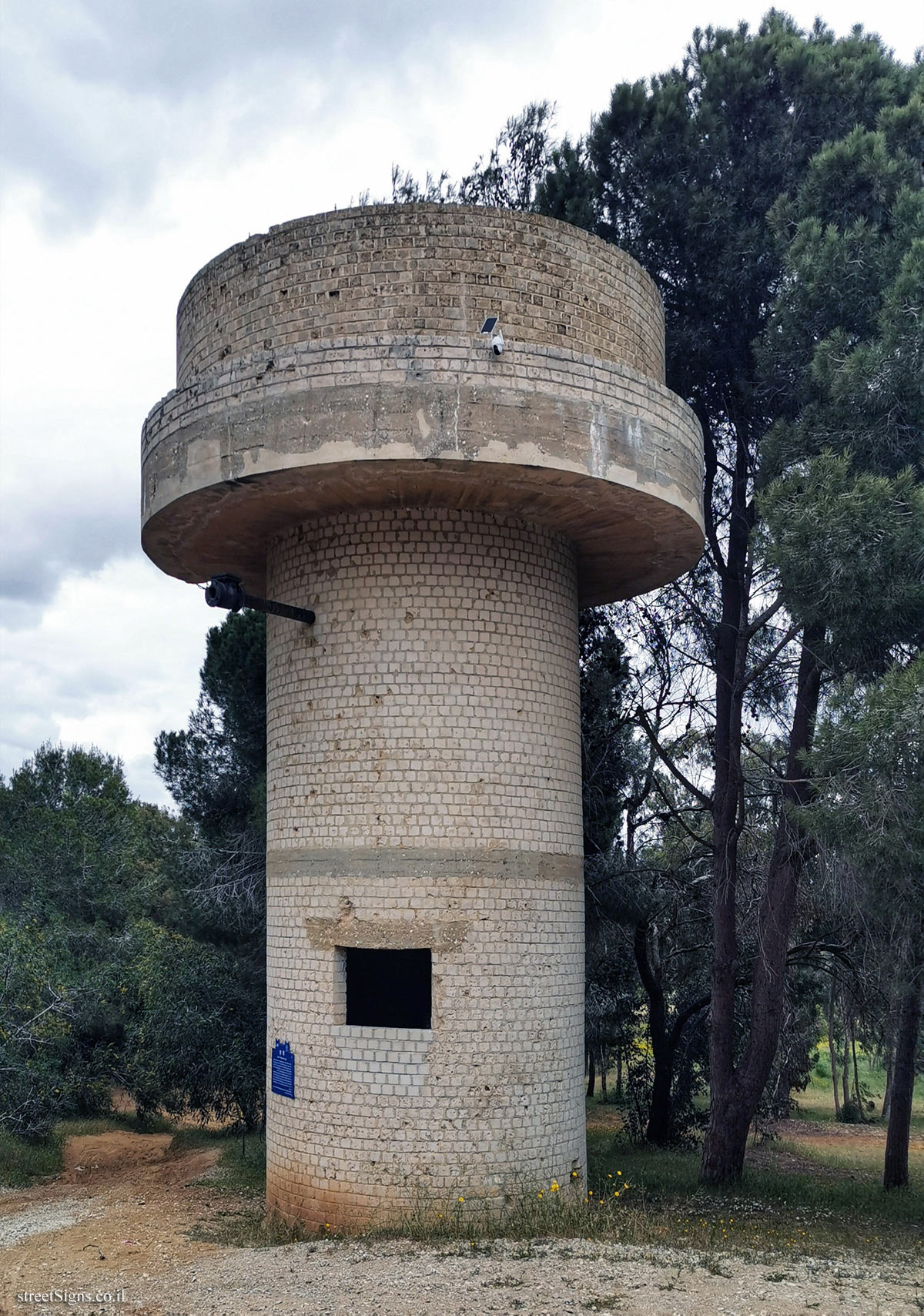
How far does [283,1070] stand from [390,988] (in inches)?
114

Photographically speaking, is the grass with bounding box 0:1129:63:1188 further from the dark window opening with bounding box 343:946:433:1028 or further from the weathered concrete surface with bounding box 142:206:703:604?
the weathered concrete surface with bounding box 142:206:703:604

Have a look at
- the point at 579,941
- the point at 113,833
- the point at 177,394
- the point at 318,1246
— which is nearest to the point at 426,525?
the point at 177,394

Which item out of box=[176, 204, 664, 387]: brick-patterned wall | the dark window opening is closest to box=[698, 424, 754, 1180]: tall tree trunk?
the dark window opening

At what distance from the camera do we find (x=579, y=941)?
11.7 metres

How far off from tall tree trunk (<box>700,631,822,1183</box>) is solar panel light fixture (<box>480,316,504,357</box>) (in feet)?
20.5

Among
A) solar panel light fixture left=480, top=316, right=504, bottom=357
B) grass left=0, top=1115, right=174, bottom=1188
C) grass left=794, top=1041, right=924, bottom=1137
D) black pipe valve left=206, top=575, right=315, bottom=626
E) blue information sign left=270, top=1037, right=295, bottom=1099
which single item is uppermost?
solar panel light fixture left=480, top=316, right=504, bottom=357

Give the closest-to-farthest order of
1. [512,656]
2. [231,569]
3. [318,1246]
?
[318,1246] < [512,656] < [231,569]

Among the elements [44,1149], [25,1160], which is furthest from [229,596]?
[44,1149]

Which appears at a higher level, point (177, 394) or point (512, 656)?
point (177, 394)

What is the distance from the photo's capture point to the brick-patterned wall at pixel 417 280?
1071 centimetres

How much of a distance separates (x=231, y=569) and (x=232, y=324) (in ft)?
9.94

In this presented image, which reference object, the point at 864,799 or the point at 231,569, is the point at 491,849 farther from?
the point at 231,569

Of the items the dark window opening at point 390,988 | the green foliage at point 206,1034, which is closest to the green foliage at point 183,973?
the green foliage at point 206,1034

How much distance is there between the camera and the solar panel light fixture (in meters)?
9.95
